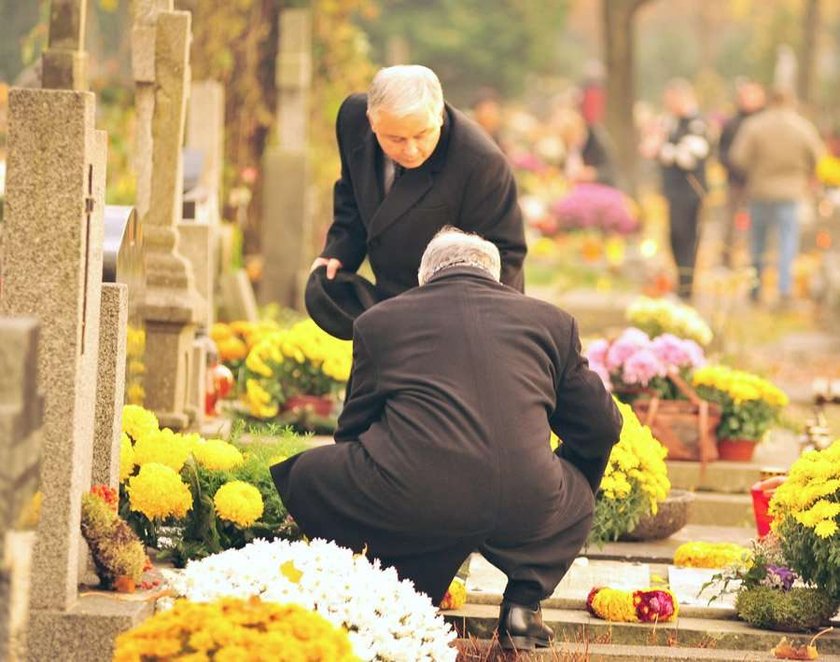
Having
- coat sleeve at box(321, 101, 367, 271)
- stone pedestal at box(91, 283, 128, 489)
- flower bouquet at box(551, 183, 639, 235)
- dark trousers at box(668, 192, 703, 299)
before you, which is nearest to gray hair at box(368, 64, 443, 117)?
coat sleeve at box(321, 101, 367, 271)

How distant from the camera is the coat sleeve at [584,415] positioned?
6215 millimetres

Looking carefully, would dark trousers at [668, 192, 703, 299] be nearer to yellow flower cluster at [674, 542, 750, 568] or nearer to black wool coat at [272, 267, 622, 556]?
yellow flower cluster at [674, 542, 750, 568]

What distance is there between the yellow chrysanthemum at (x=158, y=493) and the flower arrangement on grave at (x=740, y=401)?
3.69 meters

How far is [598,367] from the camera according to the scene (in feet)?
31.1

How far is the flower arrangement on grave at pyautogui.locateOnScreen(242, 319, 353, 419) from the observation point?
959 cm

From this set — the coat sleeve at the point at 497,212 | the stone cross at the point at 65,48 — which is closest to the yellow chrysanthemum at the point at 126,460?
the coat sleeve at the point at 497,212

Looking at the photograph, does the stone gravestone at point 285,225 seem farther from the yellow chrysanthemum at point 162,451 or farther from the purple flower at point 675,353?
the yellow chrysanthemum at point 162,451

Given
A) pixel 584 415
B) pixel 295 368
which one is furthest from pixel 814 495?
pixel 295 368

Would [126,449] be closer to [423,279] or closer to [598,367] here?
[423,279]

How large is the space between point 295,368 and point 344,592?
13.8 ft

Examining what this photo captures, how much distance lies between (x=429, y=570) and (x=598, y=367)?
3.50 meters

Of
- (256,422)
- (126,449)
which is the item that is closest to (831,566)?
(126,449)

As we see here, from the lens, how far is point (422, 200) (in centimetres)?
715

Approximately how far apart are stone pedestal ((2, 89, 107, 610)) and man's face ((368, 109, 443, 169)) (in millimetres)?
1394
